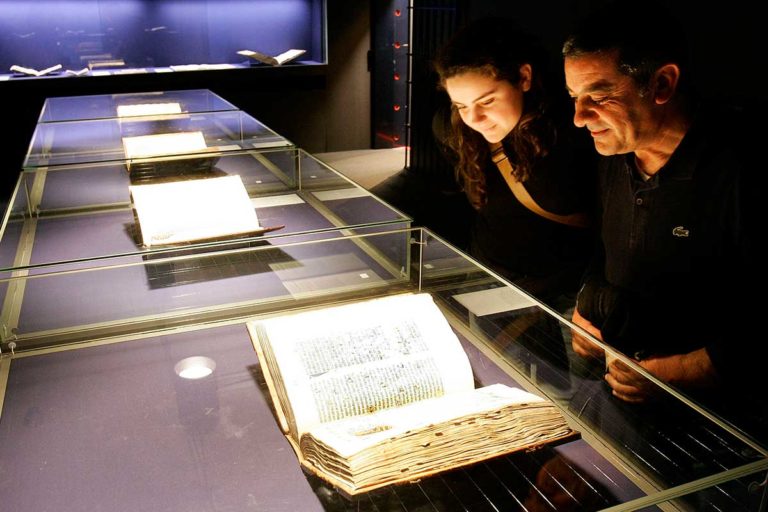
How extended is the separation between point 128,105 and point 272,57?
97.1 inches

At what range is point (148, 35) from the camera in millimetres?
5883

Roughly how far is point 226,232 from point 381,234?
447mm

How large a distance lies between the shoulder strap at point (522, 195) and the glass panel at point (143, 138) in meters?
1.29

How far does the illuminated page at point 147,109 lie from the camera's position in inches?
142

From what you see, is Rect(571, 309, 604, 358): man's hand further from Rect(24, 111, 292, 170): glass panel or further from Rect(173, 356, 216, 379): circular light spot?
Rect(24, 111, 292, 170): glass panel

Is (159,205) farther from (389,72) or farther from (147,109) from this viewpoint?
(389,72)

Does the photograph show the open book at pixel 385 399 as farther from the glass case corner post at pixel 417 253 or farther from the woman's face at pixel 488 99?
the woman's face at pixel 488 99

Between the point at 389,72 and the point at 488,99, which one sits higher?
the point at 488,99

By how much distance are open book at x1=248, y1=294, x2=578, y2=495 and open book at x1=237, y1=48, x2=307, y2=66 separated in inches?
207

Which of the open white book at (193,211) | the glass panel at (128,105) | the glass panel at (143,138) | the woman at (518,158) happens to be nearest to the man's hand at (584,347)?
the woman at (518,158)

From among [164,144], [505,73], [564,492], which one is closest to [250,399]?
[564,492]

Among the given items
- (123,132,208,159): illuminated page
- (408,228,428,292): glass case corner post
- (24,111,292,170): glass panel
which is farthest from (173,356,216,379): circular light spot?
(123,132,208,159): illuminated page

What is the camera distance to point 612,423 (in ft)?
3.26

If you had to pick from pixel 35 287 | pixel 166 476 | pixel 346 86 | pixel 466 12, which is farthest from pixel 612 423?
pixel 346 86
